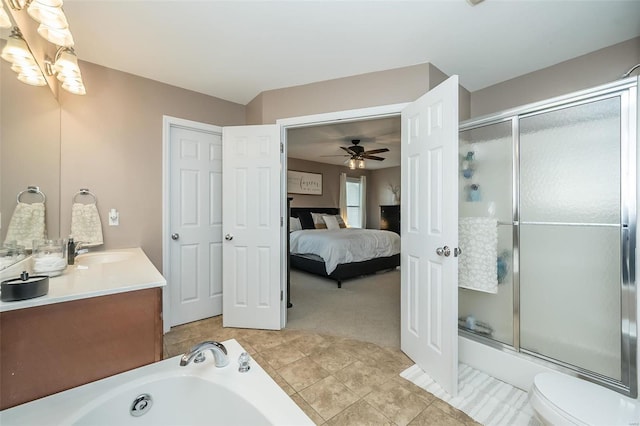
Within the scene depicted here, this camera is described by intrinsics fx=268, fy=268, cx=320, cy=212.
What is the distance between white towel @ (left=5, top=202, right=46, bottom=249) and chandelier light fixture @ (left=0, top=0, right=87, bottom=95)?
27.4 inches

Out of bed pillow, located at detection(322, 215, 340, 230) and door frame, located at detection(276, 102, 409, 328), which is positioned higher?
door frame, located at detection(276, 102, 409, 328)

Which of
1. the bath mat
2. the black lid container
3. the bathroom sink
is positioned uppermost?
the black lid container

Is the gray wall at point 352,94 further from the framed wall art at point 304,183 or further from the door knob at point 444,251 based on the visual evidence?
the framed wall art at point 304,183

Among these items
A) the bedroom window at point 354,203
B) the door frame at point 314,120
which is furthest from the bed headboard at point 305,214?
the door frame at point 314,120

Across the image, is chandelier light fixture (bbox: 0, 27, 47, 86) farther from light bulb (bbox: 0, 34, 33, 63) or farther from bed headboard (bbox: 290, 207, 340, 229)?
bed headboard (bbox: 290, 207, 340, 229)

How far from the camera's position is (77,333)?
111cm

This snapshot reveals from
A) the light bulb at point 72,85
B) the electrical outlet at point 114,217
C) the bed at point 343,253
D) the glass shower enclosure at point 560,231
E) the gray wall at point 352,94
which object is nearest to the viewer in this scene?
the glass shower enclosure at point 560,231

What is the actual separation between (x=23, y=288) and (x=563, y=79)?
3702mm

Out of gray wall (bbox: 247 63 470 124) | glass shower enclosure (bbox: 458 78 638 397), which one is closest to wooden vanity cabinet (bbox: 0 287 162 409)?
gray wall (bbox: 247 63 470 124)

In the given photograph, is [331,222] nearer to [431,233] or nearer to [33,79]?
[431,233]

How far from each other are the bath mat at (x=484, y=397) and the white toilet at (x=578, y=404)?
1.25 feet

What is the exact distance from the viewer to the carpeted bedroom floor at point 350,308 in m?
2.64

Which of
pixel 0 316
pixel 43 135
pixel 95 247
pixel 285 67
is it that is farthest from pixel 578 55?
pixel 95 247

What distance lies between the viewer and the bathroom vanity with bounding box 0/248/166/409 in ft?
3.23
